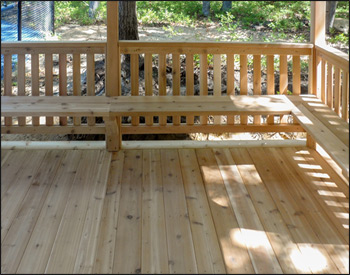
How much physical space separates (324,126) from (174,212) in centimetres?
102

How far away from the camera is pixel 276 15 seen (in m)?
3.57

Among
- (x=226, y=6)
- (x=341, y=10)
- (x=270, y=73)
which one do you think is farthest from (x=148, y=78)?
(x=341, y=10)

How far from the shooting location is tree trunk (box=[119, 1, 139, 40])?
3.68m

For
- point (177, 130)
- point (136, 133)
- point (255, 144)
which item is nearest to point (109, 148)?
point (136, 133)

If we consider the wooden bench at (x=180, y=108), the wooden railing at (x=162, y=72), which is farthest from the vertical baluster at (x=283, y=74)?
the wooden bench at (x=180, y=108)

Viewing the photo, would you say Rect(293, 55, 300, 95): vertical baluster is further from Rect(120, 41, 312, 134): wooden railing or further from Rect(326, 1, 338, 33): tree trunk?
Rect(326, 1, 338, 33): tree trunk

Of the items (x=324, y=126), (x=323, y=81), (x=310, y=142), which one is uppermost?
(x=323, y=81)

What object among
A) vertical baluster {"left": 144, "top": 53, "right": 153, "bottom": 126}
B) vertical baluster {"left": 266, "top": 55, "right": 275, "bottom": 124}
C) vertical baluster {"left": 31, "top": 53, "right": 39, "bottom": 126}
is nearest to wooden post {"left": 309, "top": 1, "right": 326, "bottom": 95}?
vertical baluster {"left": 266, "top": 55, "right": 275, "bottom": 124}

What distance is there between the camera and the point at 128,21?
371 centimetres

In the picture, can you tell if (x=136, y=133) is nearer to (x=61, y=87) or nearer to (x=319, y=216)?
(x=61, y=87)

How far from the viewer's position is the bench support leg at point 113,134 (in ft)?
10.8

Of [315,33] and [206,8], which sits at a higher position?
[206,8]

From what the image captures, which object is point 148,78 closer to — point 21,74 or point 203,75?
point 203,75

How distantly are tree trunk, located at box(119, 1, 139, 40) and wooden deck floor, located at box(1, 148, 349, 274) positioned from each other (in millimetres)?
852
